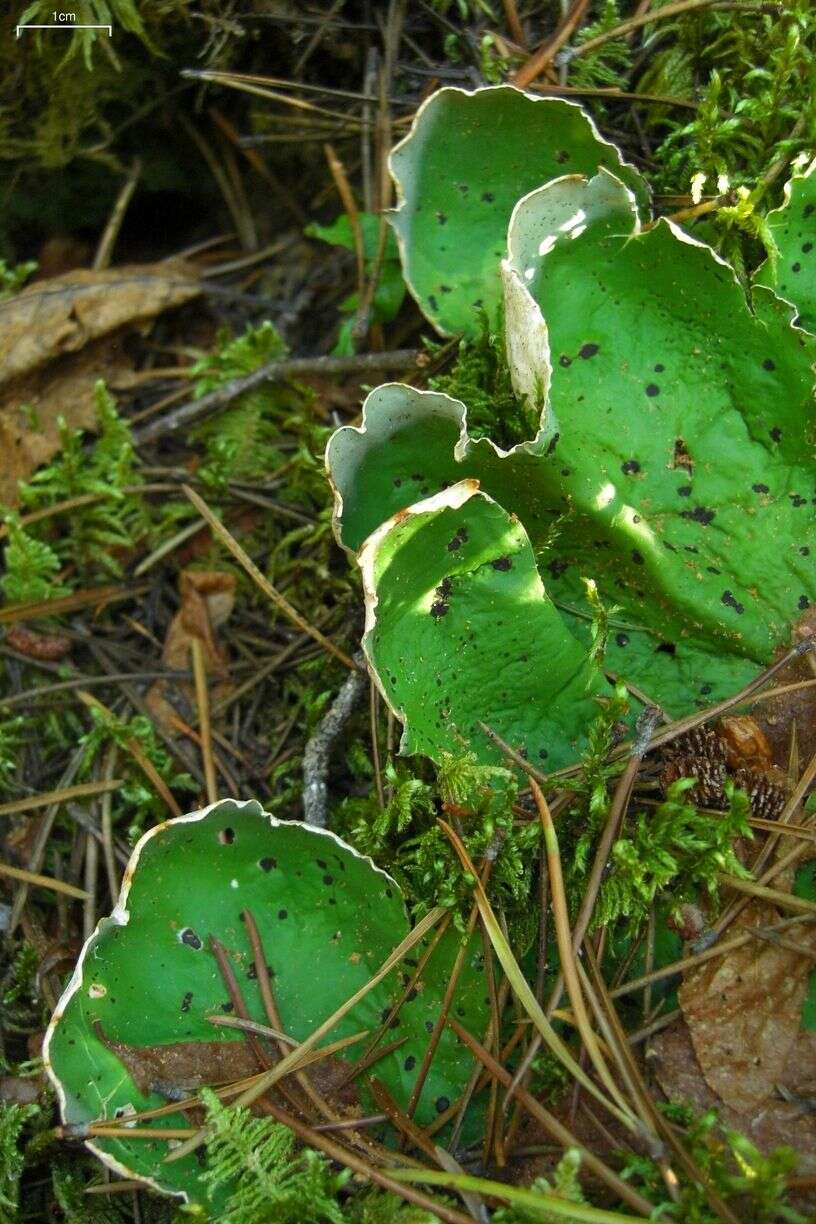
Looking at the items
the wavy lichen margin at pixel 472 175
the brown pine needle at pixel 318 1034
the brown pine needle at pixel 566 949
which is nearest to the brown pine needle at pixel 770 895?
the brown pine needle at pixel 566 949

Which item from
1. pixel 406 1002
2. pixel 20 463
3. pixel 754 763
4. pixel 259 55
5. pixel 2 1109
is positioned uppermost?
pixel 259 55

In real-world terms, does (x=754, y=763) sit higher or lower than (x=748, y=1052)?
higher

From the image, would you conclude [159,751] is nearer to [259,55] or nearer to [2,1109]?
[2,1109]

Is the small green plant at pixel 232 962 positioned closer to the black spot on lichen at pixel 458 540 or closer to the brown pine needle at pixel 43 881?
the brown pine needle at pixel 43 881

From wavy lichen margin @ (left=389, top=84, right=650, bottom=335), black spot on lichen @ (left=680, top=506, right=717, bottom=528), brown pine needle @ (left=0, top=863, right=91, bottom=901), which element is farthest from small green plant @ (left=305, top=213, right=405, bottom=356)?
brown pine needle @ (left=0, top=863, right=91, bottom=901)

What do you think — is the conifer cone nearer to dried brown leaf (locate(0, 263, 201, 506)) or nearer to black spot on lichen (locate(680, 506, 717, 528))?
black spot on lichen (locate(680, 506, 717, 528))

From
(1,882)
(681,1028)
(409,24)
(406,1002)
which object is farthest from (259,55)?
(681,1028)

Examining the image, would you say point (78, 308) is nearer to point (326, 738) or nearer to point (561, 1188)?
point (326, 738)
